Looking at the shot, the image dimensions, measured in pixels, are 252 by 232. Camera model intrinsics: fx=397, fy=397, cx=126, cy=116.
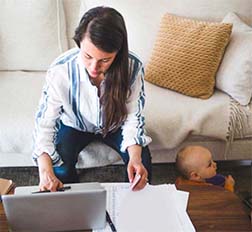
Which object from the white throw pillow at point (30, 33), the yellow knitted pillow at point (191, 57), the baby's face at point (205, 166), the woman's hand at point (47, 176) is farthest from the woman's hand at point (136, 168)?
the white throw pillow at point (30, 33)

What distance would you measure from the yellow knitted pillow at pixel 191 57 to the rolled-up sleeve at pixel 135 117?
44 cm

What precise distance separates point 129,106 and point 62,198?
564mm

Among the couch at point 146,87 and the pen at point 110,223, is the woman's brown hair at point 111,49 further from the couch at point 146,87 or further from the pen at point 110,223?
the pen at point 110,223

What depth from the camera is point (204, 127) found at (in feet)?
5.79

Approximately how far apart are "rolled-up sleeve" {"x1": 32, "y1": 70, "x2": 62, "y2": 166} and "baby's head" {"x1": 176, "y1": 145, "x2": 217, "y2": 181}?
0.52m

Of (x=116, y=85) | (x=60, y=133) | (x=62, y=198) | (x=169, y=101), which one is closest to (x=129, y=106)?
(x=116, y=85)

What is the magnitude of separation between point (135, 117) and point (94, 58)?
319mm

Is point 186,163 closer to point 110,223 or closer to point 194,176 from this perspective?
point 194,176

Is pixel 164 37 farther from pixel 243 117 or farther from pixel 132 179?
pixel 132 179

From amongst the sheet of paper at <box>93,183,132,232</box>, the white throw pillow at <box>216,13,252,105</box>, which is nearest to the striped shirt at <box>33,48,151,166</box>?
the sheet of paper at <box>93,183,132,232</box>

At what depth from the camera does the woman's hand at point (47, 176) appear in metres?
1.12

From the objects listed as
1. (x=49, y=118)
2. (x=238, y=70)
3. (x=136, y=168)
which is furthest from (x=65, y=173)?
(x=238, y=70)

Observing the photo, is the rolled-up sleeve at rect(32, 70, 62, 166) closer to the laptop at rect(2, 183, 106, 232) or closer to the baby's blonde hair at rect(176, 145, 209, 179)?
the laptop at rect(2, 183, 106, 232)

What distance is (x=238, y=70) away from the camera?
182 centimetres
